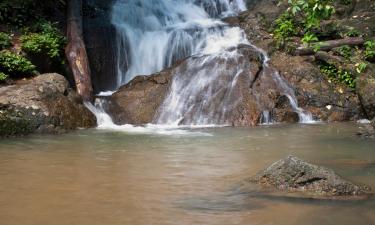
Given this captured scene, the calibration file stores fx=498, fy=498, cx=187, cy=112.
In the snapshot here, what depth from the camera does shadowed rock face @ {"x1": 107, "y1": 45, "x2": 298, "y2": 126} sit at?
12375 millimetres

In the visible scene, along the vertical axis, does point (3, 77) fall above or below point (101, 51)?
below

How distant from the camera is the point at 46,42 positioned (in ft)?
43.4

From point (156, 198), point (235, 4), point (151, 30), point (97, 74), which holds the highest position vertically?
point (235, 4)

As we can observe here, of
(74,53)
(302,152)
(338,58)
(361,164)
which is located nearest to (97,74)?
(74,53)

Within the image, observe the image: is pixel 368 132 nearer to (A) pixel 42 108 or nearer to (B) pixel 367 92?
(B) pixel 367 92

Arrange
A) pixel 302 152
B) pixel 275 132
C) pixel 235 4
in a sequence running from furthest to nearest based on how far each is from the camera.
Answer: pixel 235 4, pixel 275 132, pixel 302 152

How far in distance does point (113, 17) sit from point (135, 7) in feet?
4.09

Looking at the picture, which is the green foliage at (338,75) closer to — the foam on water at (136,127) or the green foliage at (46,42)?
the foam on water at (136,127)

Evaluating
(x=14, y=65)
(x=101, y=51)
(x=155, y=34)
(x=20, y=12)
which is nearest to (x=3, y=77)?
(x=14, y=65)

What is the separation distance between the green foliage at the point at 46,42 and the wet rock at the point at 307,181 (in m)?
9.06

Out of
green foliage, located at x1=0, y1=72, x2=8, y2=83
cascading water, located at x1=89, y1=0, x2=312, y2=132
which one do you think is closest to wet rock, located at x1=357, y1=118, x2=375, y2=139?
cascading water, located at x1=89, y1=0, x2=312, y2=132

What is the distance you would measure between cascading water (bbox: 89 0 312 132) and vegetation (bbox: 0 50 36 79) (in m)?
2.03

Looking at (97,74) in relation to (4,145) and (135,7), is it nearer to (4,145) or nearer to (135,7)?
(135,7)

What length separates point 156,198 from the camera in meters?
5.15
